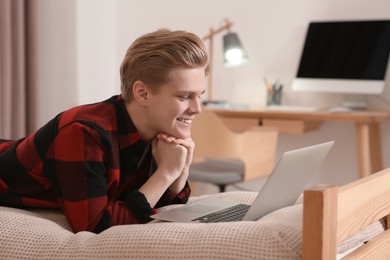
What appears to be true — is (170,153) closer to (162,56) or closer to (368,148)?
(162,56)

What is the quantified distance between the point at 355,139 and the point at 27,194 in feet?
9.04

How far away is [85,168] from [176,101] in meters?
0.27

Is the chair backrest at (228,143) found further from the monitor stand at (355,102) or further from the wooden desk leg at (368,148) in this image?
the monitor stand at (355,102)

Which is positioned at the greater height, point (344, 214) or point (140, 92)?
point (140, 92)

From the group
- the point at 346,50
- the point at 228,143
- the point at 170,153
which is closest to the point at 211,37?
the point at 346,50

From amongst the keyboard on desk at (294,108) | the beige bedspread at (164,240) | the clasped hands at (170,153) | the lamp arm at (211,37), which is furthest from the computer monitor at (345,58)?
the beige bedspread at (164,240)

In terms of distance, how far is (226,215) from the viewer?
1.58 metres

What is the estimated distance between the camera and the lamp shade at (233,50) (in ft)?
13.3

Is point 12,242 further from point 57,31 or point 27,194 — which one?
point 57,31

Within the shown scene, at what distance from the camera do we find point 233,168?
3.62 m

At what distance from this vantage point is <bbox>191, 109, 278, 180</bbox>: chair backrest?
3328 mm

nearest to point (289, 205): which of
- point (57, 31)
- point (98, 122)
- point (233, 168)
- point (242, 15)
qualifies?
point (98, 122)

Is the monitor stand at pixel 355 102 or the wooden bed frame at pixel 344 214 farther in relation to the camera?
the monitor stand at pixel 355 102

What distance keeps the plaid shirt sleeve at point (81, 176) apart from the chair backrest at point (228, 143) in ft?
5.73
